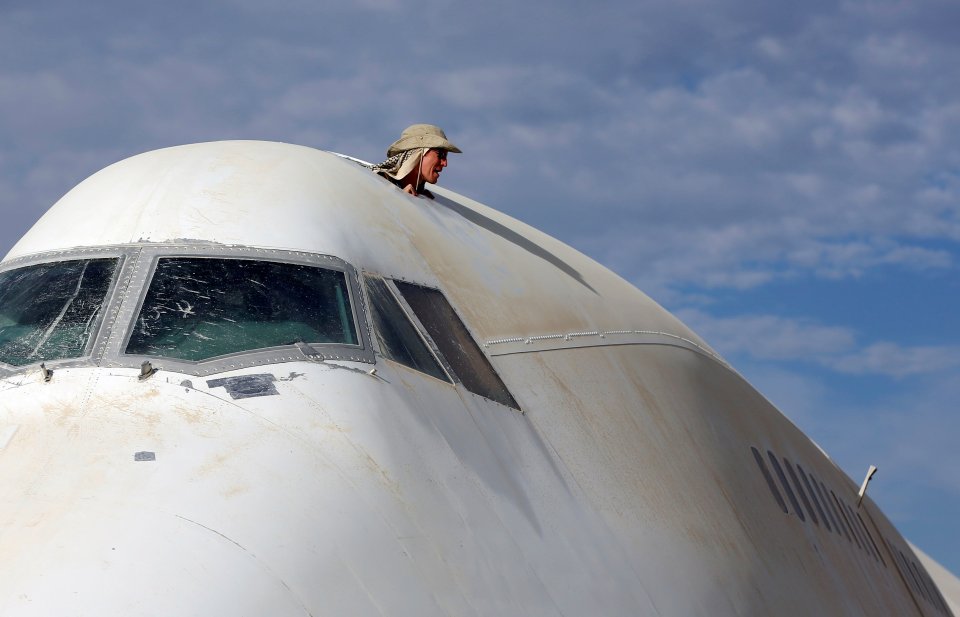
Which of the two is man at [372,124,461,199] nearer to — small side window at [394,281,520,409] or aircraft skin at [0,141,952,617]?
aircraft skin at [0,141,952,617]

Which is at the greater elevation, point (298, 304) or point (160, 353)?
point (298, 304)

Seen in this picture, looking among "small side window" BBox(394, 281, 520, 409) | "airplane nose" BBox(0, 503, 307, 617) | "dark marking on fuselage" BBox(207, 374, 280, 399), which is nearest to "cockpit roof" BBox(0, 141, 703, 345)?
"small side window" BBox(394, 281, 520, 409)

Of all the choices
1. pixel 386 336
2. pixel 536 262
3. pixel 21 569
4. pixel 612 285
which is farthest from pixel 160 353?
pixel 612 285

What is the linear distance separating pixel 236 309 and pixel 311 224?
1.00m

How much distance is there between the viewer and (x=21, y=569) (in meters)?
5.05

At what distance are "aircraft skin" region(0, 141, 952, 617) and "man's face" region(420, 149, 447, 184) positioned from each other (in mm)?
289

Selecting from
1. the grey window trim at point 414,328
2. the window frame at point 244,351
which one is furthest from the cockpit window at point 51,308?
the grey window trim at point 414,328

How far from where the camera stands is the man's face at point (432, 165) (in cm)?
991

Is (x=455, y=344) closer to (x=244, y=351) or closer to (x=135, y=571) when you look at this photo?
(x=244, y=351)

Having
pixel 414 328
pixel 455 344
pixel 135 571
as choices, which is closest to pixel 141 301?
pixel 414 328

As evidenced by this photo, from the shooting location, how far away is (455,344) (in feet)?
25.3

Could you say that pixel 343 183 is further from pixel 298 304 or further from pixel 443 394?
pixel 443 394

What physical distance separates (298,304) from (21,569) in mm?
2567

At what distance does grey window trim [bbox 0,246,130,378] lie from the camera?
21.8 feet
